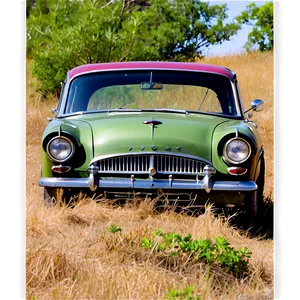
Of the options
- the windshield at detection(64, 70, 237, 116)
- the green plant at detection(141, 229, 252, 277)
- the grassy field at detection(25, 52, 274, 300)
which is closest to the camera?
the grassy field at detection(25, 52, 274, 300)

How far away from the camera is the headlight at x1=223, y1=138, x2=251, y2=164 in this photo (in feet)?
11.4

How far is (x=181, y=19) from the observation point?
419 inches

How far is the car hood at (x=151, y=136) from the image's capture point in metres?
3.45

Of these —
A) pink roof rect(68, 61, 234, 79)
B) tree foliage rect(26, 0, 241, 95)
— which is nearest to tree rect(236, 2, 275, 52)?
tree foliage rect(26, 0, 241, 95)

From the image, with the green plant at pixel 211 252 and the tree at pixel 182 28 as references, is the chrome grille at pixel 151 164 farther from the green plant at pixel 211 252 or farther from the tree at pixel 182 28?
the tree at pixel 182 28

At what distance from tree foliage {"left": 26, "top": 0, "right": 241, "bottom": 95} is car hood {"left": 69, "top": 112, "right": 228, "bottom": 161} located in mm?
5129

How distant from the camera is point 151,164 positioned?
11.2 feet

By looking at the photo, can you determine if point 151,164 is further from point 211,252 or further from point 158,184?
point 211,252

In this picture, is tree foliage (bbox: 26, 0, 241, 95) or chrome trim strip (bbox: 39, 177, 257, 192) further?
tree foliage (bbox: 26, 0, 241, 95)

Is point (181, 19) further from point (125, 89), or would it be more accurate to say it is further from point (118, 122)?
point (118, 122)

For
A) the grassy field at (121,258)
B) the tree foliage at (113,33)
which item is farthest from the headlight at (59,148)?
the tree foliage at (113,33)

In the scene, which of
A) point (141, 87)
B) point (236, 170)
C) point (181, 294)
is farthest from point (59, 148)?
point (181, 294)

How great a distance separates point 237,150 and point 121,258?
1145mm

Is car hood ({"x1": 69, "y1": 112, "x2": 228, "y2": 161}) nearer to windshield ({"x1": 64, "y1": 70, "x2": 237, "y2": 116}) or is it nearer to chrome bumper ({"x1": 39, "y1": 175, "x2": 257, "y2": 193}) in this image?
chrome bumper ({"x1": 39, "y1": 175, "x2": 257, "y2": 193})
